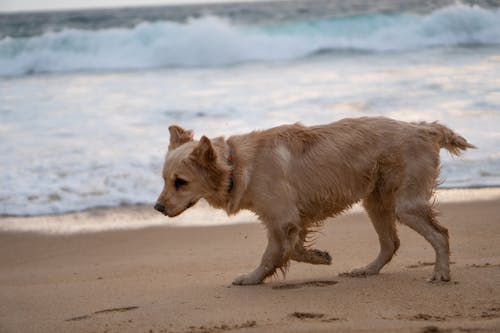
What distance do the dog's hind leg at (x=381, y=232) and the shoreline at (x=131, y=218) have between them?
227cm

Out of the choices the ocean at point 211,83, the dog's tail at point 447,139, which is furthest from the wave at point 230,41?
the dog's tail at point 447,139

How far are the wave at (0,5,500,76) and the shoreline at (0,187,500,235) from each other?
14.3 metres

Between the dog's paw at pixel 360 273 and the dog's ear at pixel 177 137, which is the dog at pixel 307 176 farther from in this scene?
the dog's paw at pixel 360 273

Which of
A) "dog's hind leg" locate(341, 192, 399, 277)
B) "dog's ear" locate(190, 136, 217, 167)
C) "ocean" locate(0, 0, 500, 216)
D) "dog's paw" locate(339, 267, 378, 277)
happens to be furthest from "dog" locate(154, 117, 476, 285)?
"ocean" locate(0, 0, 500, 216)

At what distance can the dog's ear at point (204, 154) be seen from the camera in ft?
18.2

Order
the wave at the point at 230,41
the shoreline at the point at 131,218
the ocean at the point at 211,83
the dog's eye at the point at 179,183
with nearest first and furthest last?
1. the dog's eye at the point at 179,183
2. the shoreline at the point at 131,218
3. the ocean at the point at 211,83
4. the wave at the point at 230,41

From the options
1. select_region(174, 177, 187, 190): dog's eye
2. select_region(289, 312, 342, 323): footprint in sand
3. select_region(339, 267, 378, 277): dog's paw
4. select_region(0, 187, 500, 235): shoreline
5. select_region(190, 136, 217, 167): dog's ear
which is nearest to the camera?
select_region(289, 312, 342, 323): footprint in sand

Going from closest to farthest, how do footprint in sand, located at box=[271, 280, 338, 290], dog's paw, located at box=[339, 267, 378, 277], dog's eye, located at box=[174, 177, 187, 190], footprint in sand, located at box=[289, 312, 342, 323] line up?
footprint in sand, located at box=[289, 312, 342, 323] < dog's eye, located at box=[174, 177, 187, 190] < footprint in sand, located at box=[271, 280, 338, 290] < dog's paw, located at box=[339, 267, 378, 277]

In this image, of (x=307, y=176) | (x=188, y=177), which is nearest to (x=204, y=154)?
(x=188, y=177)

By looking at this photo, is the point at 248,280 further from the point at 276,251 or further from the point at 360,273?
the point at 360,273

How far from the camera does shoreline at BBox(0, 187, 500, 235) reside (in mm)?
8438

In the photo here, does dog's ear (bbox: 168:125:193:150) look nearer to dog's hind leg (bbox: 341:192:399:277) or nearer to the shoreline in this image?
dog's hind leg (bbox: 341:192:399:277)

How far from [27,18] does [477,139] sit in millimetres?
31470

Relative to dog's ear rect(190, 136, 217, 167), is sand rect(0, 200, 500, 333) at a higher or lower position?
lower
